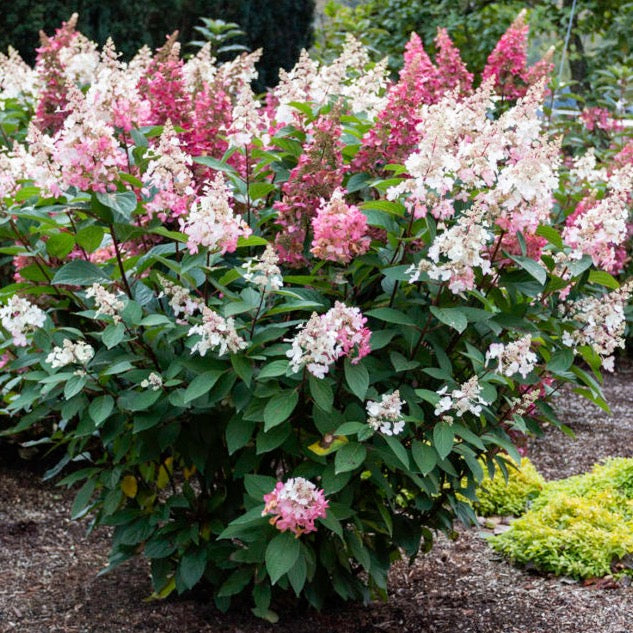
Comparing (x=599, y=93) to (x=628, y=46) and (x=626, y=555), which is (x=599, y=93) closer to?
(x=628, y=46)

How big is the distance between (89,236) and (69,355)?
1.01 feet

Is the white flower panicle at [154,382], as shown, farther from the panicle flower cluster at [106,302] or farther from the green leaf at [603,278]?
the green leaf at [603,278]

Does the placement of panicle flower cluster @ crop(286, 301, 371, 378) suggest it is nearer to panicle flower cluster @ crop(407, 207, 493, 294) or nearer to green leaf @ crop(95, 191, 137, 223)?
panicle flower cluster @ crop(407, 207, 493, 294)

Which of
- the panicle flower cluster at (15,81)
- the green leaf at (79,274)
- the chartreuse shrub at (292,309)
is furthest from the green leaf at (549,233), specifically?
the panicle flower cluster at (15,81)

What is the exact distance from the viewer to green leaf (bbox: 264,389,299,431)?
2027 millimetres

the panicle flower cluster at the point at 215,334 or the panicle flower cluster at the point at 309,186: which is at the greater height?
the panicle flower cluster at the point at 309,186

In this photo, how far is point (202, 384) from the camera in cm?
207

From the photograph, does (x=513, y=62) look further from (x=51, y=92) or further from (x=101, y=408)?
(x=101, y=408)

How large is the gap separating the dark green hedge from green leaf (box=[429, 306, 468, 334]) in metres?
7.10

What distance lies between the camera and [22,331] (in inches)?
91.5

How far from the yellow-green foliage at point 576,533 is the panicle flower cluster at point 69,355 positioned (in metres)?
1.87

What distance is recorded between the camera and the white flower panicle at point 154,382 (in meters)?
2.17

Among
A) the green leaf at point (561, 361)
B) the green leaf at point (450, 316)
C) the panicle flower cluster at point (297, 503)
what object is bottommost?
the panicle flower cluster at point (297, 503)

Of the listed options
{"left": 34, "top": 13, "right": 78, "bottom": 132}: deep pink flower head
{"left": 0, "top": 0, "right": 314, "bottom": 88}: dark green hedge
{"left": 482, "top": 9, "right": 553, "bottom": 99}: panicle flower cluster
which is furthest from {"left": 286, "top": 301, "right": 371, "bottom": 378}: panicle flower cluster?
{"left": 0, "top": 0, "right": 314, "bottom": 88}: dark green hedge
